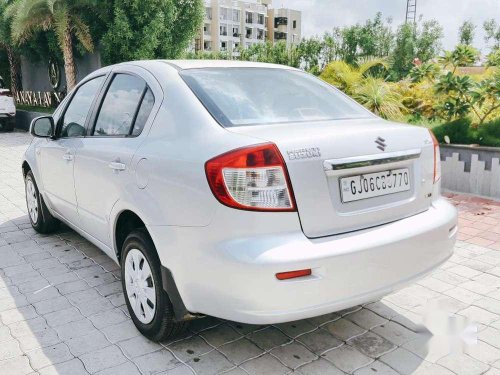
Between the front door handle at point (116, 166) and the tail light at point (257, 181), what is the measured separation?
3.19 ft

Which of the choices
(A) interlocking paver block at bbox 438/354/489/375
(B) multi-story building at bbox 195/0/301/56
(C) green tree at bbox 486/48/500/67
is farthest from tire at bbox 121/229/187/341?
(B) multi-story building at bbox 195/0/301/56

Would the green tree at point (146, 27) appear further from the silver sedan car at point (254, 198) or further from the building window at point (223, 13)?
the building window at point (223, 13)

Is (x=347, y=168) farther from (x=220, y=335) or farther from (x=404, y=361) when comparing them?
(x=220, y=335)

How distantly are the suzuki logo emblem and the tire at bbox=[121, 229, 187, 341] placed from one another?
1.37 metres

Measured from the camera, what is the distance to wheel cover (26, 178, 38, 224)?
16.6 feet

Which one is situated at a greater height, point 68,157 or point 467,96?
point 467,96

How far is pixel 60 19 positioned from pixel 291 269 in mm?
15179

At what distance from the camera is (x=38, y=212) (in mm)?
5016

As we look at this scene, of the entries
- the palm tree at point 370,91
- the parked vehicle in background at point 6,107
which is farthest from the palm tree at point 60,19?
the palm tree at point 370,91

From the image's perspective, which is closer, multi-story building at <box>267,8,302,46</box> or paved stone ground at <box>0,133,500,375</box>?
paved stone ground at <box>0,133,500,375</box>

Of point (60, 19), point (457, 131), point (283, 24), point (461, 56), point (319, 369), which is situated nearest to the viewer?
point (319, 369)

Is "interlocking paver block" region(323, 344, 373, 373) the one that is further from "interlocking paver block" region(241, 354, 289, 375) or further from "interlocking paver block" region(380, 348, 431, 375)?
"interlocking paver block" region(241, 354, 289, 375)

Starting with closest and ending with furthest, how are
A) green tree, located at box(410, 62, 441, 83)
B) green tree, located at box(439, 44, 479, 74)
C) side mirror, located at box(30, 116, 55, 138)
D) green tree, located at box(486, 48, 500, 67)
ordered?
1. side mirror, located at box(30, 116, 55, 138)
2. green tree, located at box(486, 48, 500, 67)
3. green tree, located at box(439, 44, 479, 74)
4. green tree, located at box(410, 62, 441, 83)

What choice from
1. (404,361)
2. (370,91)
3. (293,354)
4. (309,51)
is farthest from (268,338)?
(309,51)
